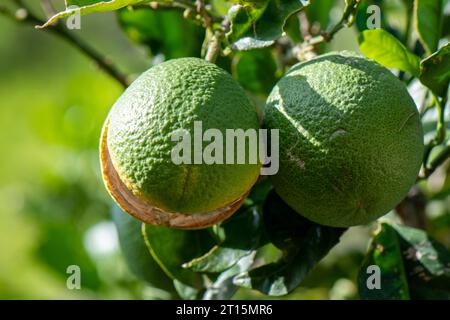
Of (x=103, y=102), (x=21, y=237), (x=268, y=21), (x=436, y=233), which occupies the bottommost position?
(x=21, y=237)

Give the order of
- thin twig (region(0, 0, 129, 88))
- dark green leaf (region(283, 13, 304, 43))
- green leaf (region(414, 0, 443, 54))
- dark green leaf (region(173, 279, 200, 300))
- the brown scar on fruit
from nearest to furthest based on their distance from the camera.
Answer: the brown scar on fruit → green leaf (region(414, 0, 443, 54)) → dark green leaf (region(173, 279, 200, 300)) → dark green leaf (region(283, 13, 304, 43)) → thin twig (region(0, 0, 129, 88))

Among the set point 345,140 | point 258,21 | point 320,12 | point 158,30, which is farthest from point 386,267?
point 158,30

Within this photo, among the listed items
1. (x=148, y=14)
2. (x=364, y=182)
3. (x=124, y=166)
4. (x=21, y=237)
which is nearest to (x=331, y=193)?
(x=364, y=182)

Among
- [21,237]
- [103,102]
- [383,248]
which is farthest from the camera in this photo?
[21,237]

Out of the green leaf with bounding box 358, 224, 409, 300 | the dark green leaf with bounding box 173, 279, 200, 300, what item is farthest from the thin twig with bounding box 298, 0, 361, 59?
the dark green leaf with bounding box 173, 279, 200, 300

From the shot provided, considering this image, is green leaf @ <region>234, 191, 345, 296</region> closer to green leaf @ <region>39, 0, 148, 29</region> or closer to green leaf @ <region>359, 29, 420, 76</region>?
green leaf @ <region>359, 29, 420, 76</region>

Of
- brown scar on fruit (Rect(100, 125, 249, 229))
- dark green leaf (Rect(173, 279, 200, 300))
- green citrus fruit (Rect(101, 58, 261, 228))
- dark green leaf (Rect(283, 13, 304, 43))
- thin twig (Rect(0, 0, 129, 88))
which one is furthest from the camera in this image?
thin twig (Rect(0, 0, 129, 88))

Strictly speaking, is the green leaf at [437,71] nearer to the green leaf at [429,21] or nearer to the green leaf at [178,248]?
the green leaf at [429,21]

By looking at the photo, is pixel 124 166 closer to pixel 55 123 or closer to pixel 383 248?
pixel 383 248
